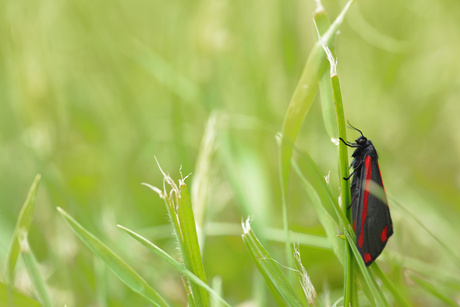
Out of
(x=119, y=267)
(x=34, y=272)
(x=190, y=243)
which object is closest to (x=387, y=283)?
(x=190, y=243)

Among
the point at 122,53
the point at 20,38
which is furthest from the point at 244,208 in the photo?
the point at 122,53

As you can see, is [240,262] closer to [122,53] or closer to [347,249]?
[347,249]

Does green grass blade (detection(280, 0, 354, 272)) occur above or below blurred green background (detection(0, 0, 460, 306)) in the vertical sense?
above

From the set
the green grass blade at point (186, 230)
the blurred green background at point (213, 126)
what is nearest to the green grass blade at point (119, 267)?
the green grass blade at point (186, 230)

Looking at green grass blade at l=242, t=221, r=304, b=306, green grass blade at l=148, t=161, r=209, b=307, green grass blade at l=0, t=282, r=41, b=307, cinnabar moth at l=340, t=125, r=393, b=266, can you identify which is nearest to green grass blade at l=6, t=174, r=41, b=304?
green grass blade at l=0, t=282, r=41, b=307

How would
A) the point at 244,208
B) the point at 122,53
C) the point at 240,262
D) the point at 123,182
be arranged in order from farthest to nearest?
the point at 122,53, the point at 123,182, the point at 240,262, the point at 244,208

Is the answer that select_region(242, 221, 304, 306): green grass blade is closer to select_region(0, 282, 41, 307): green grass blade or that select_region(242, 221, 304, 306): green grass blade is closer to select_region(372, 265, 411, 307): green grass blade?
select_region(372, 265, 411, 307): green grass blade
